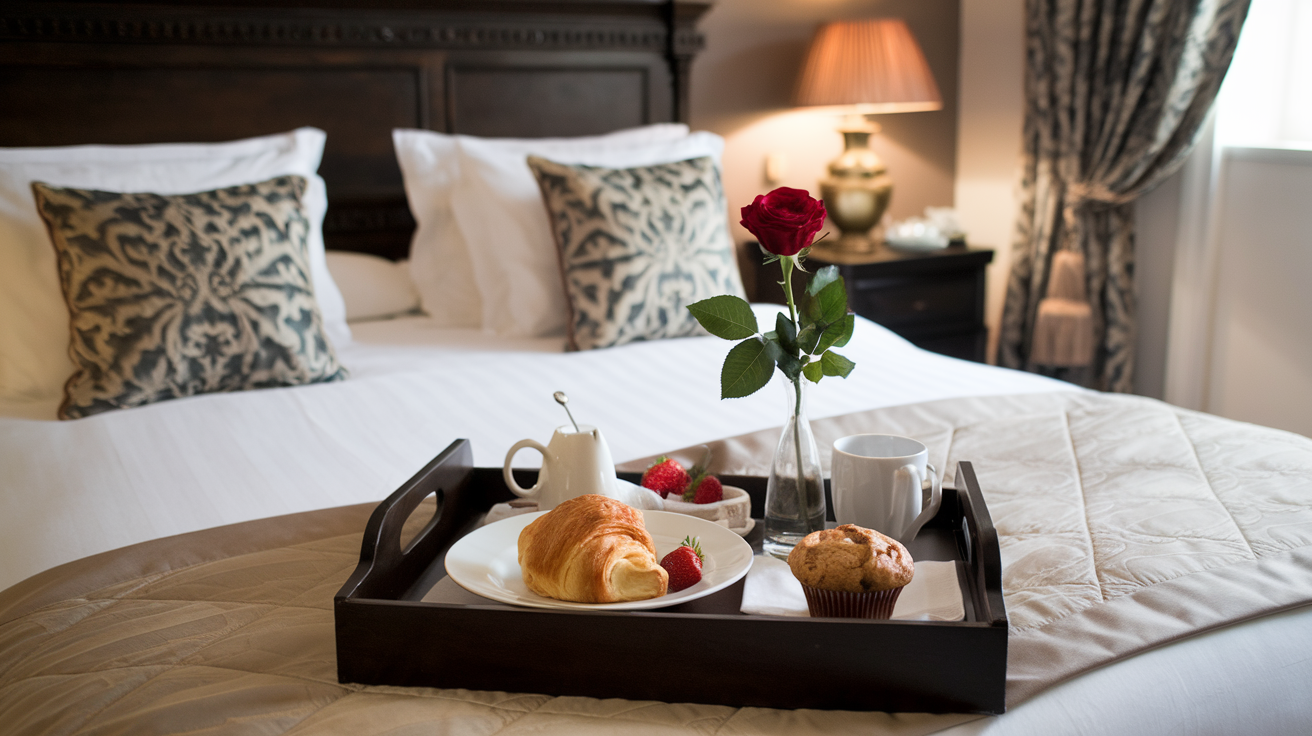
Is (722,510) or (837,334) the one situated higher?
(837,334)

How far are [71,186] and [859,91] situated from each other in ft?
7.08

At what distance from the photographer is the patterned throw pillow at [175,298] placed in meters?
1.73

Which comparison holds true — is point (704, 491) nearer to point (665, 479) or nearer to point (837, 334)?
point (665, 479)

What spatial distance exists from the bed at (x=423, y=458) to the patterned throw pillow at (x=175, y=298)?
0.23 ft

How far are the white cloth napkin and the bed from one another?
0.08m

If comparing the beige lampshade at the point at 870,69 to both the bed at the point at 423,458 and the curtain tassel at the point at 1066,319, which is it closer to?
the bed at the point at 423,458

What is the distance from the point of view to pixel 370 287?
247 centimetres

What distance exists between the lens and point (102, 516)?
51.1 inches

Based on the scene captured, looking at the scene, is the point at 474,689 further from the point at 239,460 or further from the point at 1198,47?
the point at 1198,47

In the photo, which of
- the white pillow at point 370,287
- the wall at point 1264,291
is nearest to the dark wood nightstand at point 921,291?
the wall at point 1264,291

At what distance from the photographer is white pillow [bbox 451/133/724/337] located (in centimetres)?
231

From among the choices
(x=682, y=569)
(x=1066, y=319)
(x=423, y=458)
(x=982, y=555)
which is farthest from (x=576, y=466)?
(x=1066, y=319)

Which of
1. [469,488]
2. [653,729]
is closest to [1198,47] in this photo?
[469,488]

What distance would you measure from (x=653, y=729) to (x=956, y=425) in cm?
99
